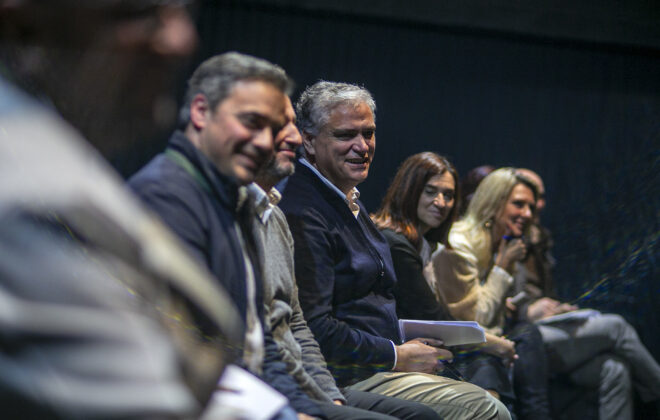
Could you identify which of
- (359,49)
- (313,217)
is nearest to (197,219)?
(313,217)

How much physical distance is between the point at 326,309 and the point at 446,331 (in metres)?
0.30

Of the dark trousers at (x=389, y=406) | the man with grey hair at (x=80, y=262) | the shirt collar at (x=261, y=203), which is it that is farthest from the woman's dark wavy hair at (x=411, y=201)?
the man with grey hair at (x=80, y=262)

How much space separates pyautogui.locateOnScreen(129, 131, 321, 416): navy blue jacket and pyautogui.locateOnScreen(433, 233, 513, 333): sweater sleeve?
3.99 ft

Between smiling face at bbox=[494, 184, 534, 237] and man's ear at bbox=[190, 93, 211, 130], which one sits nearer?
man's ear at bbox=[190, 93, 211, 130]

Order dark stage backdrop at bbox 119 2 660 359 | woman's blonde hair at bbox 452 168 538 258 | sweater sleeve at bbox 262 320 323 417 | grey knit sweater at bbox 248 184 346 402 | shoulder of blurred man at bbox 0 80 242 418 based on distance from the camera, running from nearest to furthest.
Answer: shoulder of blurred man at bbox 0 80 242 418
sweater sleeve at bbox 262 320 323 417
grey knit sweater at bbox 248 184 346 402
woman's blonde hair at bbox 452 168 538 258
dark stage backdrop at bbox 119 2 660 359

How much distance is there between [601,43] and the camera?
134 inches

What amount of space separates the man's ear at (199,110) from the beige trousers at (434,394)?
76 cm

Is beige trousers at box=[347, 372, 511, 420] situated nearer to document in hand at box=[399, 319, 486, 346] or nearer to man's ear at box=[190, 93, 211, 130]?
document in hand at box=[399, 319, 486, 346]

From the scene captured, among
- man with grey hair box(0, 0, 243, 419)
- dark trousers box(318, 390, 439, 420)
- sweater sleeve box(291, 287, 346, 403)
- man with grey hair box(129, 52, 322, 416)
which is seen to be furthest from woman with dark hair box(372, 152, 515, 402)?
man with grey hair box(0, 0, 243, 419)

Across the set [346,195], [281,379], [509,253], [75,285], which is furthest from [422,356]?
[75,285]

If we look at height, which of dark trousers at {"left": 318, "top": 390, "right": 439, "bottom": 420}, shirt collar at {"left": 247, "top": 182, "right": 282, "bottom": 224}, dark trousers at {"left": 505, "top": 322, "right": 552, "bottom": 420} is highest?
shirt collar at {"left": 247, "top": 182, "right": 282, "bottom": 224}

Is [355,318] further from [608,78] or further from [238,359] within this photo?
[608,78]

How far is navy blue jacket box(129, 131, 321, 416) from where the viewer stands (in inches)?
27.8

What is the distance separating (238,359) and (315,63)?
229cm
